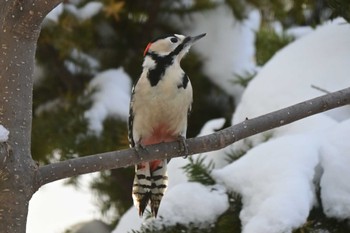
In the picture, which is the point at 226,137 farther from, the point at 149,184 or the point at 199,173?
the point at 149,184

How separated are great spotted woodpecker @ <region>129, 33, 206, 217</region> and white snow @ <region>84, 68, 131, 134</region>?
26.6 inches

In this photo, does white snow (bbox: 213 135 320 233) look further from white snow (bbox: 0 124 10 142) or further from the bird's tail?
white snow (bbox: 0 124 10 142)

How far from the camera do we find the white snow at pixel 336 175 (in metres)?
2.15

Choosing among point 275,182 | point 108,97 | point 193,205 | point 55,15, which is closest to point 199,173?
point 193,205

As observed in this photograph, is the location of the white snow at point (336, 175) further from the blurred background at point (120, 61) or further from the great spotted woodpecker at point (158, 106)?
the blurred background at point (120, 61)

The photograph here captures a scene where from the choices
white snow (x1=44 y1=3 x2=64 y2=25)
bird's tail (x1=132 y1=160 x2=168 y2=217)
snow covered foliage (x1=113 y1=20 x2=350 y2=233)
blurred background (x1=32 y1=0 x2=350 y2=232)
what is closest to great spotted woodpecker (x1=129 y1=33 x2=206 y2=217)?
bird's tail (x1=132 y1=160 x2=168 y2=217)

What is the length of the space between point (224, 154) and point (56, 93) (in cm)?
124

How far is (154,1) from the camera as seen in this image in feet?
12.5

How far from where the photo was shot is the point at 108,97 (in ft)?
11.4

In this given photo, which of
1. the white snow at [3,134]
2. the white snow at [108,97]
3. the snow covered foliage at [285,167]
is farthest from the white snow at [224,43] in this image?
the white snow at [3,134]

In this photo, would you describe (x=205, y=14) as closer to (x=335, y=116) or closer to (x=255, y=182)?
(x=335, y=116)

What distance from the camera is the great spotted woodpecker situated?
2623mm

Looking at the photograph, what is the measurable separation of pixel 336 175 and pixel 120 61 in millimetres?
1866

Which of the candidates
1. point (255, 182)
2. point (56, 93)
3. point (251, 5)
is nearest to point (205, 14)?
point (251, 5)
